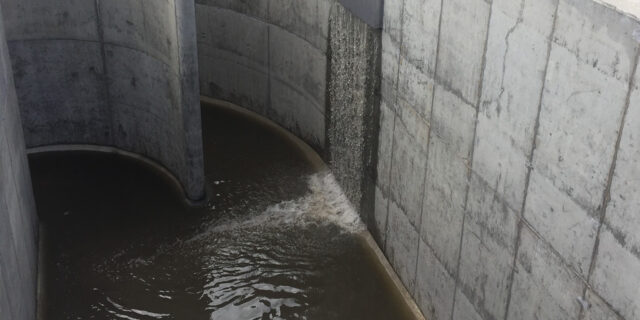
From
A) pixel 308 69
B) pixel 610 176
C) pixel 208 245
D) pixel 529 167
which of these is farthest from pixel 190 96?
pixel 610 176

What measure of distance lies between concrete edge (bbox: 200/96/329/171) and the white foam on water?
→ 636 millimetres

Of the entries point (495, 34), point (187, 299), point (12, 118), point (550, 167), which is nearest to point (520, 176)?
point (550, 167)

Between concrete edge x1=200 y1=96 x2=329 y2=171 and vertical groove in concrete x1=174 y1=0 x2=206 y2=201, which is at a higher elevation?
vertical groove in concrete x1=174 y1=0 x2=206 y2=201

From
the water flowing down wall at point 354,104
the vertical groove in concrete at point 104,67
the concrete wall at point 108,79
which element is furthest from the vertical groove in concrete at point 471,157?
the vertical groove in concrete at point 104,67

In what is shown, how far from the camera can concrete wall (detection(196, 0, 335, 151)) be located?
32.2 feet

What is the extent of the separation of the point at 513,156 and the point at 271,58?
231 inches

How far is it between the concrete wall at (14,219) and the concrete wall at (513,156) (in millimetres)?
3673

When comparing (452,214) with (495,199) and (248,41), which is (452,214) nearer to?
(495,199)

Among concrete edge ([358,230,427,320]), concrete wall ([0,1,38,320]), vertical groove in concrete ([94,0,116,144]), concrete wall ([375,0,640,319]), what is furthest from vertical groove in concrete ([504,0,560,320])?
vertical groove in concrete ([94,0,116,144])

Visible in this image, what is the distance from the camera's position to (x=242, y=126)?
1109cm

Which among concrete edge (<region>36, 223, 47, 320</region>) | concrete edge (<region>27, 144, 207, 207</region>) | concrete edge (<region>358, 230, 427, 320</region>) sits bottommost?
concrete edge (<region>36, 223, 47, 320</region>)

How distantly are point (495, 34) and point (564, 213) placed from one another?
146 centimetres

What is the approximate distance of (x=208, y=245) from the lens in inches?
330

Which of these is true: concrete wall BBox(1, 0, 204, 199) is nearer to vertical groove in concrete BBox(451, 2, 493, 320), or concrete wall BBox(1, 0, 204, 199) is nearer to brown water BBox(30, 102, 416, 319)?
brown water BBox(30, 102, 416, 319)
